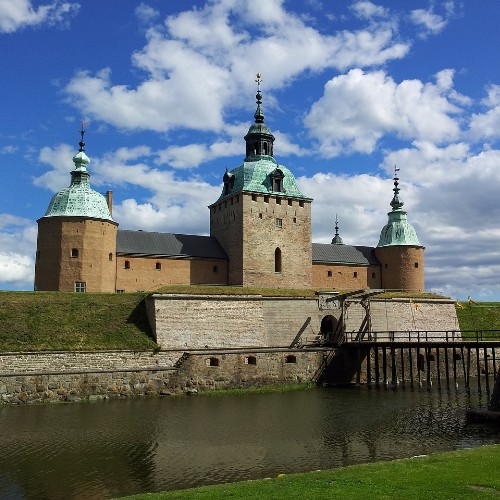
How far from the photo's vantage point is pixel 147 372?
26531mm

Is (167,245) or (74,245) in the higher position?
(167,245)

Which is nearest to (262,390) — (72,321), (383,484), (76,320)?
(76,320)

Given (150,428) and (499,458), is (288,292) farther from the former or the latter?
(499,458)

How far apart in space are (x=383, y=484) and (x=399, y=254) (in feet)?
136

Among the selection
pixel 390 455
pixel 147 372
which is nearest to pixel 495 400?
pixel 390 455

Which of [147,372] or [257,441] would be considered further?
[147,372]

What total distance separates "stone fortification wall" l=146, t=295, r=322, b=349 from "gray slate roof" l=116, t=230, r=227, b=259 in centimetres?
963

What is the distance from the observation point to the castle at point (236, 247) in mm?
36281

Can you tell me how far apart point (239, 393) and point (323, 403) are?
5.00m

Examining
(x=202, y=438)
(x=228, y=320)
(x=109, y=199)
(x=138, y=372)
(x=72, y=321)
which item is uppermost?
(x=109, y=199)

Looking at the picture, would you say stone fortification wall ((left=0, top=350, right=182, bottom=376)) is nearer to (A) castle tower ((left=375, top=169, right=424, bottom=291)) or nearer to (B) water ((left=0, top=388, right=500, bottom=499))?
(B) water ((left=0, top=388, right=500, bottom=499))

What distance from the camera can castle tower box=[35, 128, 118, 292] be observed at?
3572 cm

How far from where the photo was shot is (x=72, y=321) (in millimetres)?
28984

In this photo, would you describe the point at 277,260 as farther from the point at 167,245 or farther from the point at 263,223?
the point at 167,245
